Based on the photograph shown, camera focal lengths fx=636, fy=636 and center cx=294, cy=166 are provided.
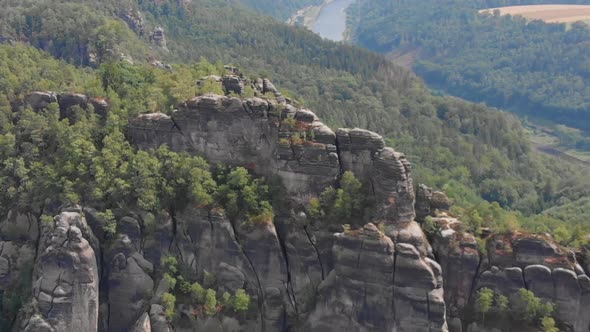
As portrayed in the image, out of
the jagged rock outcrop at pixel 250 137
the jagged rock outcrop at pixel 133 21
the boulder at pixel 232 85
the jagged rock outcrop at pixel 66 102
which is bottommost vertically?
the jagged rock outcrop at pixel 250 137

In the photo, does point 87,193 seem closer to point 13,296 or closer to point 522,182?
point 13,296

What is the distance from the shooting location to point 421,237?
39.1 meters

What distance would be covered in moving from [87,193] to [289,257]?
14429mm

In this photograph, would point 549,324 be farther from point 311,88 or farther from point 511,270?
point 311,88

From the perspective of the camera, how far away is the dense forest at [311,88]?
166 ft

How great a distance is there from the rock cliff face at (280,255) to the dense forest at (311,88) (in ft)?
9.31

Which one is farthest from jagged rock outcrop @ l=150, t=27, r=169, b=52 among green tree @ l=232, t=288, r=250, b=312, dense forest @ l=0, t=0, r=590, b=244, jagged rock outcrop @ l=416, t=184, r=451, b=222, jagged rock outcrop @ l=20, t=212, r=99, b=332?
jagged rock outcrop @ l=416, t=184, r=451, b=222

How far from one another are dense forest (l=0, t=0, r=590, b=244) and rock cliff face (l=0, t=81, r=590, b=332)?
2.84 m

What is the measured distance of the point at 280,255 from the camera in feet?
136

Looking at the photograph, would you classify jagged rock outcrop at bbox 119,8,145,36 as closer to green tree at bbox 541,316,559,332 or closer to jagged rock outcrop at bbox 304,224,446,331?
jagged rock outcrop at bbox 304,224,446,331

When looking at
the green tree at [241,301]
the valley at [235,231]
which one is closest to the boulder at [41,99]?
the valley at [235,231]

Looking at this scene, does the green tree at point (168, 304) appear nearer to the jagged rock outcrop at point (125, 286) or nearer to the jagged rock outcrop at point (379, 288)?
the jagged rock outcrop at point (125, 286)

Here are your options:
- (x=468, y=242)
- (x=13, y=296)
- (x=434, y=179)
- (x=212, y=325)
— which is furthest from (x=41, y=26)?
(x=468, y=242)

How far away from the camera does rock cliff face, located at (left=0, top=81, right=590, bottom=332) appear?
38219mm
